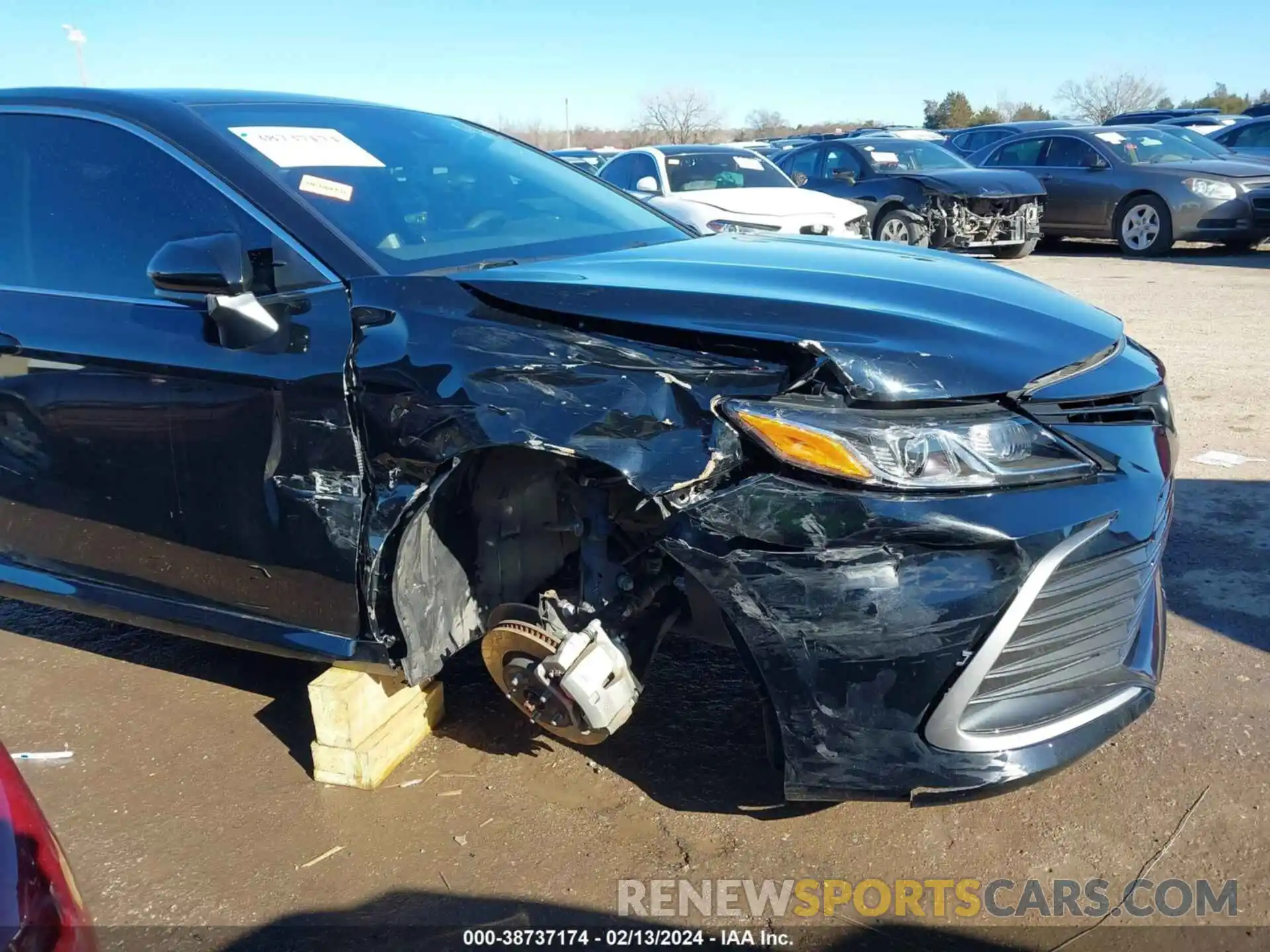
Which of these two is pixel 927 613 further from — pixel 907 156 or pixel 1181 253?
pixel 1181 253

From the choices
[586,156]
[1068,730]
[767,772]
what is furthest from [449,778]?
[586,156]

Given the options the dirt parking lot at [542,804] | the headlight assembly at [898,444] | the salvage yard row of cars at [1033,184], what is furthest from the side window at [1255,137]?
the headlight assembly at [898,444]

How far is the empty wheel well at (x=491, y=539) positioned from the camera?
7.54 feet

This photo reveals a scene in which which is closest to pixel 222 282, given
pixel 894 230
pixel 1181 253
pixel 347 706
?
pixel 347 706

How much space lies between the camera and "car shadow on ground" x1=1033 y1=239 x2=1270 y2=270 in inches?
443

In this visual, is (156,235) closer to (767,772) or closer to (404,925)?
(404,925)

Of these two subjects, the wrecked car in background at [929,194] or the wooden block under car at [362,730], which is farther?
the wrecked car in background at [929,194]

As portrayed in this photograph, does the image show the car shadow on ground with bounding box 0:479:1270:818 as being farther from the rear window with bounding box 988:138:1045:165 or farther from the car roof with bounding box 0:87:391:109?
the rear window with bounding box 988:138:1045:165

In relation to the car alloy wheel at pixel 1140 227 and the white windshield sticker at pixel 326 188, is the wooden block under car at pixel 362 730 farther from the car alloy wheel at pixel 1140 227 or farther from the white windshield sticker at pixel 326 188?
the car alloy wheel at pixel 1140 227

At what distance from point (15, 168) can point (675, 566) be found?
2227 millimetres

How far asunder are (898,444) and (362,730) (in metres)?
1.58

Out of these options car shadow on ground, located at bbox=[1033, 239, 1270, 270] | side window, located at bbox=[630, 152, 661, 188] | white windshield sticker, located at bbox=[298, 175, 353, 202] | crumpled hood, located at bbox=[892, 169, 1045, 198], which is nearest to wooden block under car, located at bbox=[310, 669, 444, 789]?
white windshield sticker, located at bbox=[298, 175, 353, 202]

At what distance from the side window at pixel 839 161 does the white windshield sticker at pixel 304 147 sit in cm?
994

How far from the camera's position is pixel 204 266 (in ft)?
7.30
